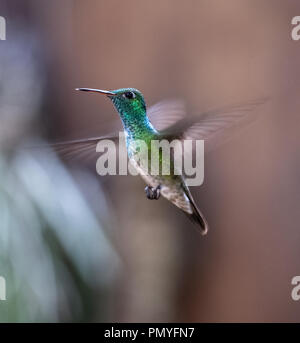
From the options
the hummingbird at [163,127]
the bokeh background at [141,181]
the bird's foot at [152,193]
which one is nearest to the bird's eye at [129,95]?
the hummingbird at [163,127]

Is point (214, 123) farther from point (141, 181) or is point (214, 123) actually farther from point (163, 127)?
point (141, 181)

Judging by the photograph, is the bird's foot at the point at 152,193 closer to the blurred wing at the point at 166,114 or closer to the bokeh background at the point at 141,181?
the blurred wing at the point at 166,114

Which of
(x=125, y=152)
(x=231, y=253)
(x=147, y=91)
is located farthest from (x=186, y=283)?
(x=125, y=152)

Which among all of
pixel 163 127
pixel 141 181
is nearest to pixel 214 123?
pixel 163 127

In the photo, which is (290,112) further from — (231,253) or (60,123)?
(60,123)

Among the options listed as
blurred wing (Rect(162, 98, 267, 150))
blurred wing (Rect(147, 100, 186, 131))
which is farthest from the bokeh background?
blurred wing (Rect(162, 98, 267, 150))

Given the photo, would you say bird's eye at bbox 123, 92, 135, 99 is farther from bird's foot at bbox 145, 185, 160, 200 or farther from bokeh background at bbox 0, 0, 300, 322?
bokeh background at bbox 0, 0, 300, 322
